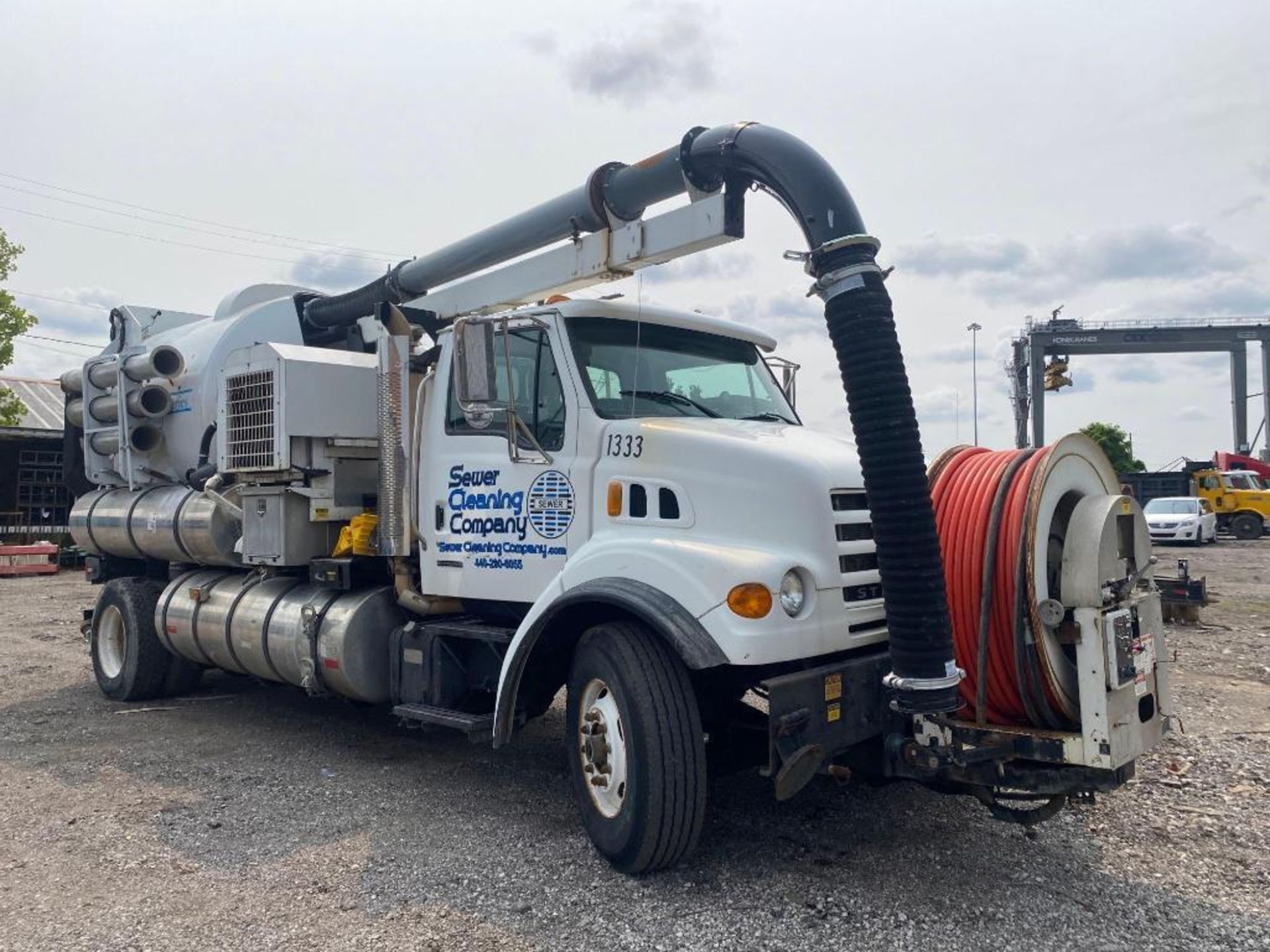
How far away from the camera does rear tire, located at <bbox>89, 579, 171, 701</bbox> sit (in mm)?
8133

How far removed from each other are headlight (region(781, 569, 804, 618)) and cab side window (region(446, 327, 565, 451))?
4.83 ft

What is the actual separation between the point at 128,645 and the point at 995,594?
6.95 metres

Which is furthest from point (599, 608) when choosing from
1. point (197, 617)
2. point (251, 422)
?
point (197, 617)

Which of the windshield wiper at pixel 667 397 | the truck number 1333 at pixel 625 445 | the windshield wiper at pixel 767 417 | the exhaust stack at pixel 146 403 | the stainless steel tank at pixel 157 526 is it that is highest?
the exhaust stack at pixel 146 403

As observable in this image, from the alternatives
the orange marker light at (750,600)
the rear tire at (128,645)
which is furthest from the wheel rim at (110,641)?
the orange marker light at (750,600)

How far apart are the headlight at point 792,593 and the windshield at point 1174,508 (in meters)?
27.6

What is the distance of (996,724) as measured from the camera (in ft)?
14.0

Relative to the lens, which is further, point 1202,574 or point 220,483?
point 1202,574

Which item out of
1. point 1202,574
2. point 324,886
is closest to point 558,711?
point 324,886

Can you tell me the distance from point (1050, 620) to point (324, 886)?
3214 millimetres

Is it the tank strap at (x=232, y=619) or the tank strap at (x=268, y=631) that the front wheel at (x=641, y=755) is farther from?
the tank strap at (x=232, y=619)

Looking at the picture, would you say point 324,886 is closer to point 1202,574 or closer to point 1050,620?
point 1050,620

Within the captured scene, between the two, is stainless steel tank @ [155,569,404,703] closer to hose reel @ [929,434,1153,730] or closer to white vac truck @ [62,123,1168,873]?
white vac truck @ [62,123,1168,873]

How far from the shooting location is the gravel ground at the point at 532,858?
3.89m
